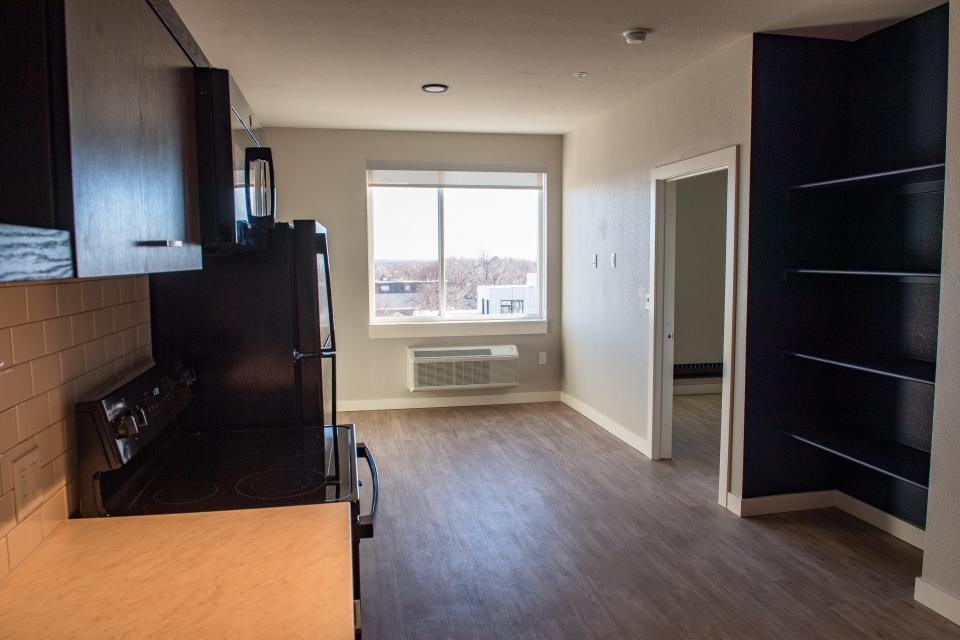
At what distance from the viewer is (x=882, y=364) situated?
2980 mm

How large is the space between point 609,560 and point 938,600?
124 centimetres

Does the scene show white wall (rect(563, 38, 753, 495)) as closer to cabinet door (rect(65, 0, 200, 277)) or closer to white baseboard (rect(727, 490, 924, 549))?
white baseboard (rect(727, 490, 924, 549))

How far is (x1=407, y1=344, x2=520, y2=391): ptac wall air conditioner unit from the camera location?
5902 mm

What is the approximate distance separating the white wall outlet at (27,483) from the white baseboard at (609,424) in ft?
12.5

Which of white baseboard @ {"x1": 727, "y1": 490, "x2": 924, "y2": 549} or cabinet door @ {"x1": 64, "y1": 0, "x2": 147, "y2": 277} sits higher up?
cabinet door @ {"x1": 64, "y1": 0, "x2": 147, "y2": 277}

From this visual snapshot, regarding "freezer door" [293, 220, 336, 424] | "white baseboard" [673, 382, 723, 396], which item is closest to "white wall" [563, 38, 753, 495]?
"white baseboard" [673, 382, 723, 396]

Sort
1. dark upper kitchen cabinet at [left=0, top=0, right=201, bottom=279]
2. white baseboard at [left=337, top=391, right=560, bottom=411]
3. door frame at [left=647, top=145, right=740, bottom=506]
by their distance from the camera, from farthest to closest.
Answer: white baseboard at [left=337, top=391, right=560, bottom=411] → door frame at [left=647, top=145, right=740, bottom=506] → dark upper kitchen cabinet at [left=0, top=0, right=201, bottom=279]

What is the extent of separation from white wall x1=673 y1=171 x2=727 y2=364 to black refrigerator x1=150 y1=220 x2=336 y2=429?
4.90 metres

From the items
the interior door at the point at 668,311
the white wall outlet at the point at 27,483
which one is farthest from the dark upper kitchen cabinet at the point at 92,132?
the interior door at the point at 668,311

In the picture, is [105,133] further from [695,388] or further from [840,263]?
[695,388]

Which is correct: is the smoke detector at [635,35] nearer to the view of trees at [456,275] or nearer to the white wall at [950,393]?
the white wall at [950,393]

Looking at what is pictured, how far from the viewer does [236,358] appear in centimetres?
232

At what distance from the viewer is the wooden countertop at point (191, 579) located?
3.51 ft

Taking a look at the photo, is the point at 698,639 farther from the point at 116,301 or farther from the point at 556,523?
the point at 116,301
